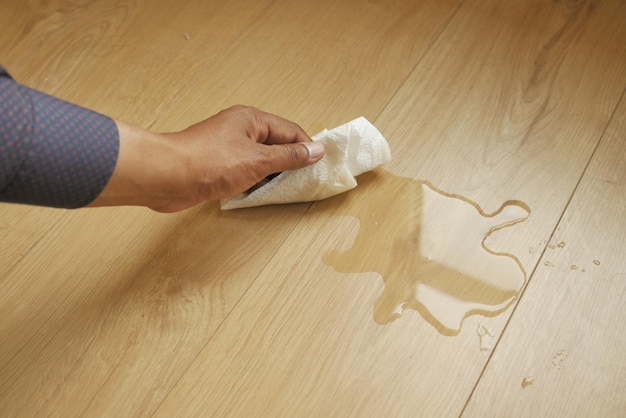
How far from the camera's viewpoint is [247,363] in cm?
85

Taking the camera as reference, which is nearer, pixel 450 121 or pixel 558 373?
pixel 558 373

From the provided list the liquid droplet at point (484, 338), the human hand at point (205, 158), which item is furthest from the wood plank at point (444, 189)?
the human hand at point (205, 158)

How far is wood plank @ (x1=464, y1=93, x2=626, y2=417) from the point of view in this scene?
0.82 m

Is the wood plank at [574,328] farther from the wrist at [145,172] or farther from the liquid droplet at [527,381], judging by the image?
the wrist at [145,172]

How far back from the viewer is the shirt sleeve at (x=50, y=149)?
667 millimetres

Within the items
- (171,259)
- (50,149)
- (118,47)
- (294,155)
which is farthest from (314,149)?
(118,47)

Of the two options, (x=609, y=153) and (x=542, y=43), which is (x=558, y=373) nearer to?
(x=609, y=153)

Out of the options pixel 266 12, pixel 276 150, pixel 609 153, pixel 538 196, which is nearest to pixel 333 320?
pixel 276 150

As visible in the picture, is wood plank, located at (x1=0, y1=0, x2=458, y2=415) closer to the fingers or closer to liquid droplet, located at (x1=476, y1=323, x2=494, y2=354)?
the fingers

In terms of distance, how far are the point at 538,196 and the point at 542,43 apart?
315 millimetres

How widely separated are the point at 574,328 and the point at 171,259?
58 centimetres

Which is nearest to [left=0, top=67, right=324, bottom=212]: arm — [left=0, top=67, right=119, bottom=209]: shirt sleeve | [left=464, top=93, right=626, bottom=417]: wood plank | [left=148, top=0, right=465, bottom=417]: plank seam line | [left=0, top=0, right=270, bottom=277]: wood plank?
[left=0, top=67, right=119, bottom=209]: shirt sleeve

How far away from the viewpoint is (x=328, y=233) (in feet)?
3.10

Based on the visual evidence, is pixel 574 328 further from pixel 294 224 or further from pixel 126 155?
pixel 126 155
